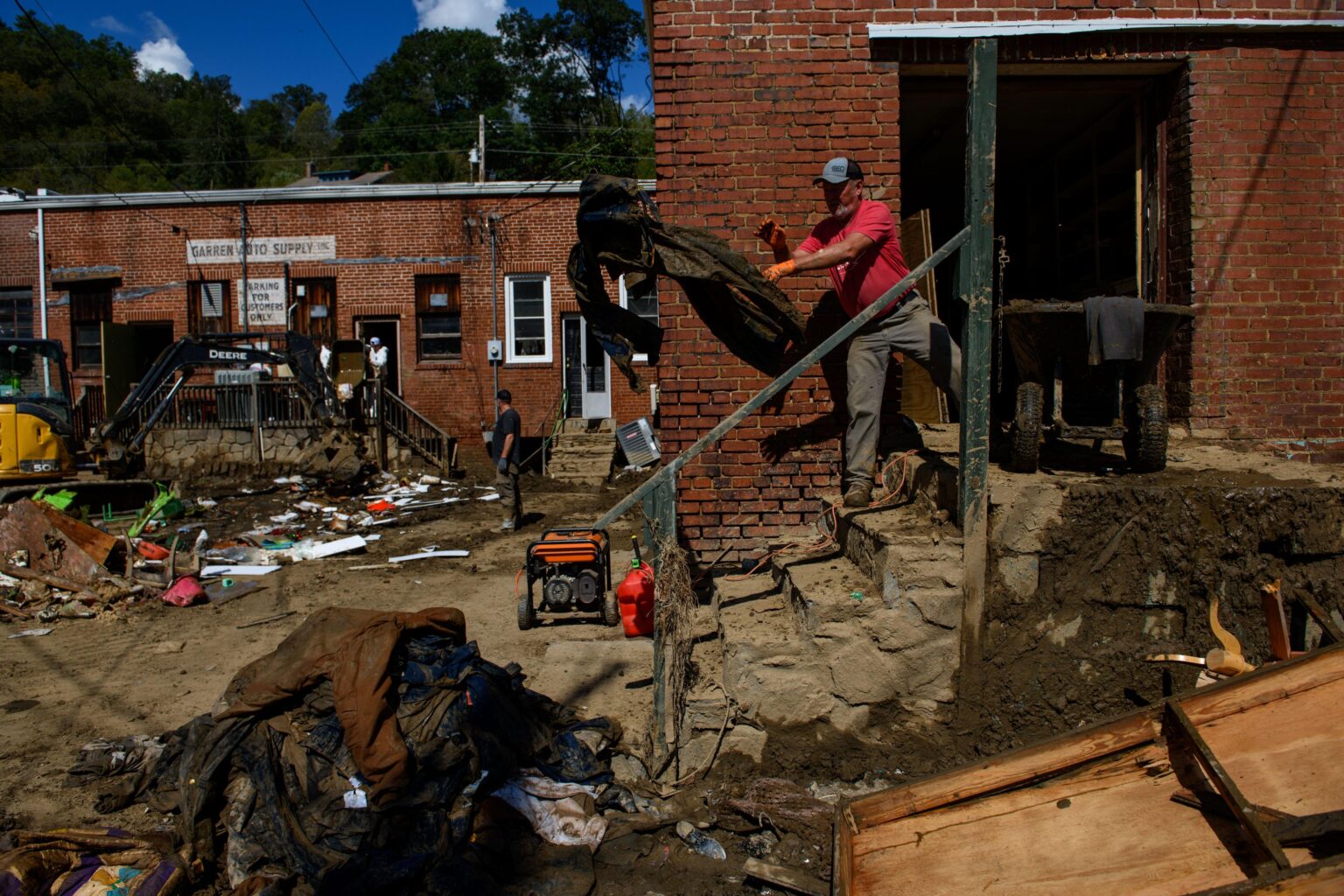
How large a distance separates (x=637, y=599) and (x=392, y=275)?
14.5 metres

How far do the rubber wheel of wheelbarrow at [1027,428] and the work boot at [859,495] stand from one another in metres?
0.80

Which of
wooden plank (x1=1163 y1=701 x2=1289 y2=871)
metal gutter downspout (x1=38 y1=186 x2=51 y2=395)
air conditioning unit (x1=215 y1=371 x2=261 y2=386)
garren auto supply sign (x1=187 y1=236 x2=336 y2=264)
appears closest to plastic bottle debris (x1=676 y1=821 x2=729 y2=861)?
wooden plank (x1=1163 y1=701 x2=1289 y2=871)

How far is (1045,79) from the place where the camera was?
6.05 metres

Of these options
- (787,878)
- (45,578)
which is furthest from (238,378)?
(787,878)

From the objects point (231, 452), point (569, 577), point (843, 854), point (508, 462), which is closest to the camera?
point (843, 854)

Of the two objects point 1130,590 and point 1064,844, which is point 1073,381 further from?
point 1064,844

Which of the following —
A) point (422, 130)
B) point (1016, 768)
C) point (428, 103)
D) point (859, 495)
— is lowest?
point (1016, 768)

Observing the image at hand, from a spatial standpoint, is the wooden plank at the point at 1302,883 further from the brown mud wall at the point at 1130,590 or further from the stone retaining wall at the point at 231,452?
the stone retaining wall at the point at 231,452

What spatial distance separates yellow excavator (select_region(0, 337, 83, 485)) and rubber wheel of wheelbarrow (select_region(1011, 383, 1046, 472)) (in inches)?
490

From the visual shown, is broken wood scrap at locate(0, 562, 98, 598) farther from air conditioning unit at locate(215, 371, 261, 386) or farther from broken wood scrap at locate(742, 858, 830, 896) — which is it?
broken wood scrap at locate(742, 858, 830, 896)

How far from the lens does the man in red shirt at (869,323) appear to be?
4.65 meters

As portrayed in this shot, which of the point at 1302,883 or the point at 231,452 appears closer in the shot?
the point at 1302,883

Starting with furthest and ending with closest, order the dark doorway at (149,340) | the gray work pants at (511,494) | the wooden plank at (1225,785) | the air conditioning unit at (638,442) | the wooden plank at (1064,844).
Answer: the dark doorway at (149,340)
the air conditioning unit at (638,442)
the gray work pants at (511,494)
the wooden plank at (1064,844)
the wooden plank at (1225,785)

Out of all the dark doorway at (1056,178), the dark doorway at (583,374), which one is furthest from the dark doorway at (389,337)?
the dark doorway at (1056,178)
